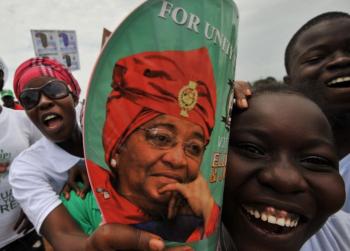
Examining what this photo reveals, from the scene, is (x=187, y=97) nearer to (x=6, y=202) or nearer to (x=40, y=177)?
(x=40, y=177)

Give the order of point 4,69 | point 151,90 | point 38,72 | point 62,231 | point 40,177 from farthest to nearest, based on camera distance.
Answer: point 4,69, point 38,72, point 40,177, point 62,231, point 151,90

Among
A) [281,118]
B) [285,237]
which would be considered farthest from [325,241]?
[281,118]

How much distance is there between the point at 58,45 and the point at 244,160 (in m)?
4.95

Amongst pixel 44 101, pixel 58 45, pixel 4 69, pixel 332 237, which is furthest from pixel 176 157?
pixel 58 45

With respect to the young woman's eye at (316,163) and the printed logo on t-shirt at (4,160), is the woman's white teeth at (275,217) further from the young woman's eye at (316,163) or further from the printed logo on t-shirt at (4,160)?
the printed logo on t-shirt at (4,160)

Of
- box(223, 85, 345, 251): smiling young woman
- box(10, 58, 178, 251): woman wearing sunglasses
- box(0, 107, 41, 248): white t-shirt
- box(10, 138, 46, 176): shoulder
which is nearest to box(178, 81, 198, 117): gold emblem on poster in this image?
box(223, 85, 345, 251): smiling young woman

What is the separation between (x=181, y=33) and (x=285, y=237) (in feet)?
2.14

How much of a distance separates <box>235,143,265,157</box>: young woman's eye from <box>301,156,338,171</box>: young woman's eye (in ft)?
0.39

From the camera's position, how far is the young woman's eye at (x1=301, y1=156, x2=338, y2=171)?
85cm

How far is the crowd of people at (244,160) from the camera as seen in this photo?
0.57 meters

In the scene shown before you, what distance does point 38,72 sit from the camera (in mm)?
1647

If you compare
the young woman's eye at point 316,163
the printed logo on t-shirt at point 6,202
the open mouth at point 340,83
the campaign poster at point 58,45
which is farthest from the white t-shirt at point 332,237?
the campaign poster at point 58,45

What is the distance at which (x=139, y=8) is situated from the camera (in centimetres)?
50

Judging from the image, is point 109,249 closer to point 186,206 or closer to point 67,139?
point 186,206
